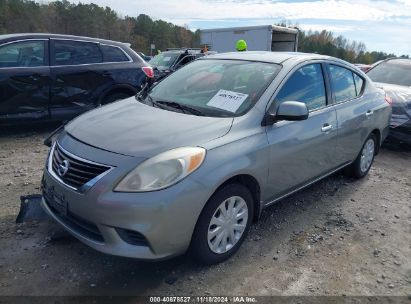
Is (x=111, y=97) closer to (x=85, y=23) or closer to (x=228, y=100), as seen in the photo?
(x=228, y=100)

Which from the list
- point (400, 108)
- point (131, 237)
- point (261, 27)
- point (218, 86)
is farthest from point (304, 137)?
point (261, 27)

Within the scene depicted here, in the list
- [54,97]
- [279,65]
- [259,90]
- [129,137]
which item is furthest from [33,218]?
[54,97]

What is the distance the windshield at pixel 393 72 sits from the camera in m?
7.92

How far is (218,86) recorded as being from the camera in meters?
3.62

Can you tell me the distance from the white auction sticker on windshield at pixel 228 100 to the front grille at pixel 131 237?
1.31 metres

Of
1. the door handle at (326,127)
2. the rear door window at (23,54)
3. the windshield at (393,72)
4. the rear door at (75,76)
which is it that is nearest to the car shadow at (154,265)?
the door handle at (326,127)

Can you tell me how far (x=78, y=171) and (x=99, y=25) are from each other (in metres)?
63.7

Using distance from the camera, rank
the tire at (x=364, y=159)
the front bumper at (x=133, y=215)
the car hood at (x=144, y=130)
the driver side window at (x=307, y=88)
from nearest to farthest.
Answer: the front bumper at (x=133, y=215), the car hood at (x=144, y=130), the driver side window at (x=307, y=88), the tire at (x=364, y=159)

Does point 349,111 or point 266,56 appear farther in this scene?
point 349,111

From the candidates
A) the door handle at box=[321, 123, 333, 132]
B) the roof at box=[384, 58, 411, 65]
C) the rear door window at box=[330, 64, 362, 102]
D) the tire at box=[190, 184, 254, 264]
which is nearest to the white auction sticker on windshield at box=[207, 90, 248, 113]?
the tire at box=[190, 184, 254, 264]

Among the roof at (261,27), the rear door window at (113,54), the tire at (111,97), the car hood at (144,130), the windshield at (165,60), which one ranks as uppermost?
the roof at (261,27)

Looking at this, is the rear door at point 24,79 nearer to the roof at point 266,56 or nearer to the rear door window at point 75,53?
the rear door window at point 75,53

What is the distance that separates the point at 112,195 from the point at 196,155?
64 centimetres

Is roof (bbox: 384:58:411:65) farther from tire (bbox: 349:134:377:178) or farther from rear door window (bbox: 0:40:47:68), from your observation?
rear door window (bbox: 0:40:47:68)
